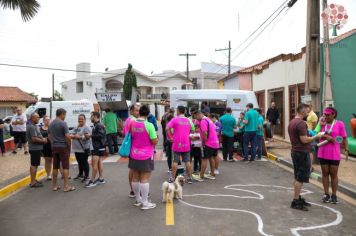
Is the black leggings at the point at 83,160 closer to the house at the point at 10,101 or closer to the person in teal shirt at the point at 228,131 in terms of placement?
the person in teal shirt at the point at 228,131

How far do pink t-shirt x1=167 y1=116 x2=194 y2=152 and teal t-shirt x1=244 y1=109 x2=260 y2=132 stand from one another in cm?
419

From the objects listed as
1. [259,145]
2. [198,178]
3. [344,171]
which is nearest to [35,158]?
[198,178]

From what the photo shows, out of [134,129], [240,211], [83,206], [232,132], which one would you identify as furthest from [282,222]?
[232,132]

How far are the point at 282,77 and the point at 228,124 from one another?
8.04 metres

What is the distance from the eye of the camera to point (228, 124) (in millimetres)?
12062

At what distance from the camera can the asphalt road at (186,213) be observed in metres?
5.59

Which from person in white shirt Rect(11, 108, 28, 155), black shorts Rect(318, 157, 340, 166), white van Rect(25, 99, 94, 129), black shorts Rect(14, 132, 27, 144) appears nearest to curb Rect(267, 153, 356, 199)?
black shorts Rect(318, 157, 340, 166)

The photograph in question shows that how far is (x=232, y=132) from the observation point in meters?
12.2

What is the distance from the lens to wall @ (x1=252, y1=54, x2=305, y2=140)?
664 inches

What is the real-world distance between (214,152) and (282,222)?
360cm

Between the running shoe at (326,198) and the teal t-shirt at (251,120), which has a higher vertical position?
the teal t-shirt at (251,120)

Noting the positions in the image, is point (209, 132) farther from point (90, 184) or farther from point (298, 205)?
point (298, 205)

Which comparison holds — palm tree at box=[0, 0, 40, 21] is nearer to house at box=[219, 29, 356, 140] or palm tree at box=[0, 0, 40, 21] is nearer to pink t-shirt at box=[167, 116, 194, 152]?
pink t-shirt at box=[167, 116, 194, 152]

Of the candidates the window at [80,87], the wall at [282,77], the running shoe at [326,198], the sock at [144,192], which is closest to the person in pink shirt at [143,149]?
the sock at [144,192]
